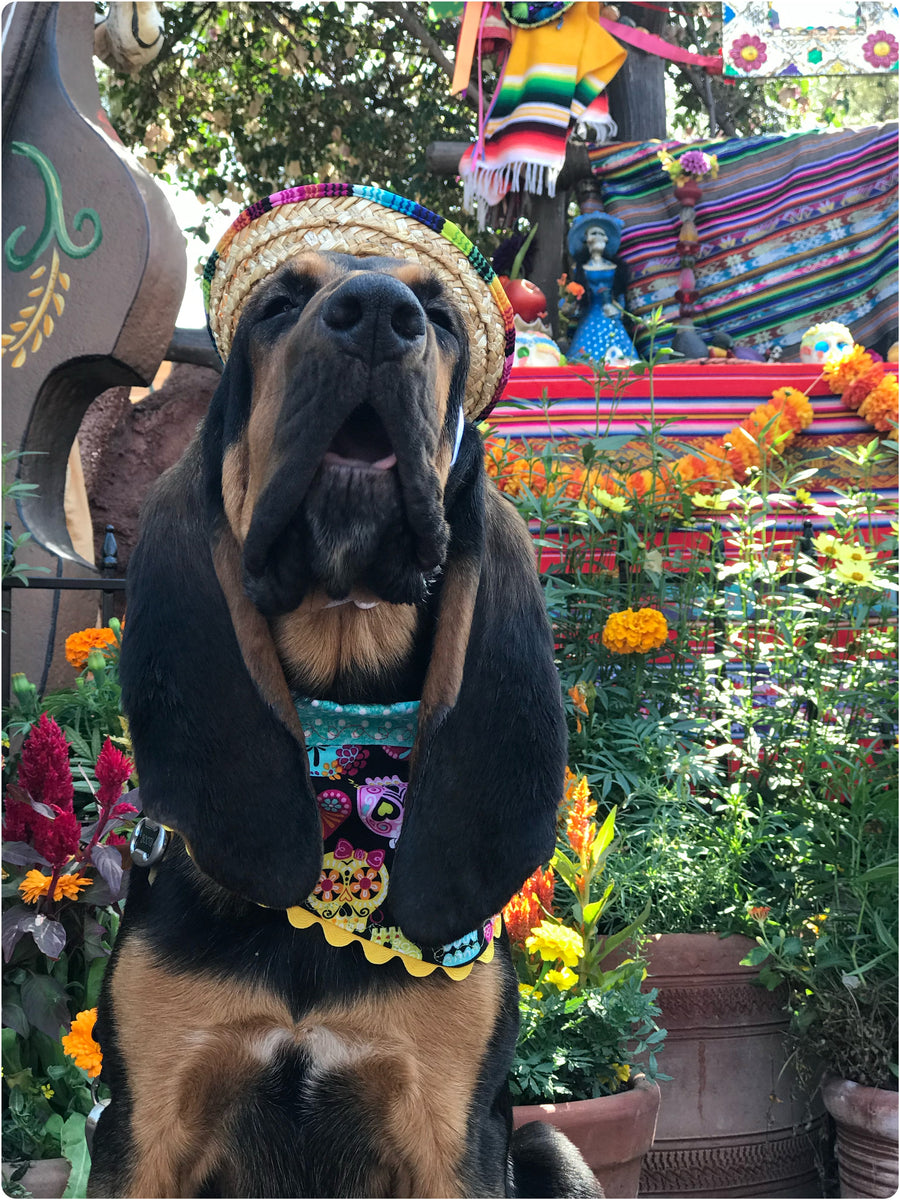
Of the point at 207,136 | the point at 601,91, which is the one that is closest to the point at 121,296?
the point at 601,91

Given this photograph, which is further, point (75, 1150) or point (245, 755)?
point (75, 1150)

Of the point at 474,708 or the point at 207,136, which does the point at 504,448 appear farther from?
the point at 207,136

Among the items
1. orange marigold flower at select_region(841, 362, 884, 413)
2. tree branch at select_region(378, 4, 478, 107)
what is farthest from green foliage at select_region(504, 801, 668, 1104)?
tree branch at select_region(378, 4, 478, 107)

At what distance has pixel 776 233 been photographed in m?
6.54

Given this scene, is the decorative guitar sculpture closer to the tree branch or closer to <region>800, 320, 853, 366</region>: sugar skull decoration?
<region>800, 320, 853, 366</region>: sugar skull decoration

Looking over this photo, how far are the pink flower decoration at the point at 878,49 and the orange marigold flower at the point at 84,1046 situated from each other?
6.47 metres

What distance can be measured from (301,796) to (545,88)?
18.5 feet

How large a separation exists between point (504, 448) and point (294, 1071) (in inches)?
111

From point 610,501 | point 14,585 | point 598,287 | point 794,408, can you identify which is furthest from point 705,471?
point 598,287

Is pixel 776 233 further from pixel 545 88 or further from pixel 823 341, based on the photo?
pixel 545 88

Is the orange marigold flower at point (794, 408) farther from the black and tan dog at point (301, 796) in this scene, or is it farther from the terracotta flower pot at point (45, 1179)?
the terracotta flower pot at point (45, 1179)

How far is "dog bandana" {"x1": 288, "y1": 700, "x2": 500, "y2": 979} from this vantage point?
5.31ft

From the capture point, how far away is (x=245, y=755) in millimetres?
1512

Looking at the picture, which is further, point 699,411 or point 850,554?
point 699,411
